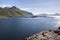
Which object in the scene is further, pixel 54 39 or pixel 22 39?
pixel 22 39

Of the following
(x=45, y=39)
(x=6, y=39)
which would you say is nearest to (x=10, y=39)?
(x=6, y=39)

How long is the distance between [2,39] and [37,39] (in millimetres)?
15432

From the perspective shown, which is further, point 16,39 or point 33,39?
point 16,39

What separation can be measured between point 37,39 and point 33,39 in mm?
1541

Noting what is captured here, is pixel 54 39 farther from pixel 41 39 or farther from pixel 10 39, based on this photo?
pixel 10 39

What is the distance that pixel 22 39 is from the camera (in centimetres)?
6041

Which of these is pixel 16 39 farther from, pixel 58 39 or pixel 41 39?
pixel 58 39

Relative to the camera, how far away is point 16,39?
6081cm

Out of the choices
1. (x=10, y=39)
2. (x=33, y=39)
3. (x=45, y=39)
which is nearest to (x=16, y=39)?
(x=10, y=39)

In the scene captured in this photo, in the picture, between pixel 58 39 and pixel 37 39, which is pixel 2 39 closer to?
pixel 37 39

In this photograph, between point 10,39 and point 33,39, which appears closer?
point 33,39

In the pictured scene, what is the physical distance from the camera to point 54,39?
174 feet

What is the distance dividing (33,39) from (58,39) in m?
8.61

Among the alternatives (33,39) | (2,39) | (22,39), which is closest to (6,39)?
(2,39)
